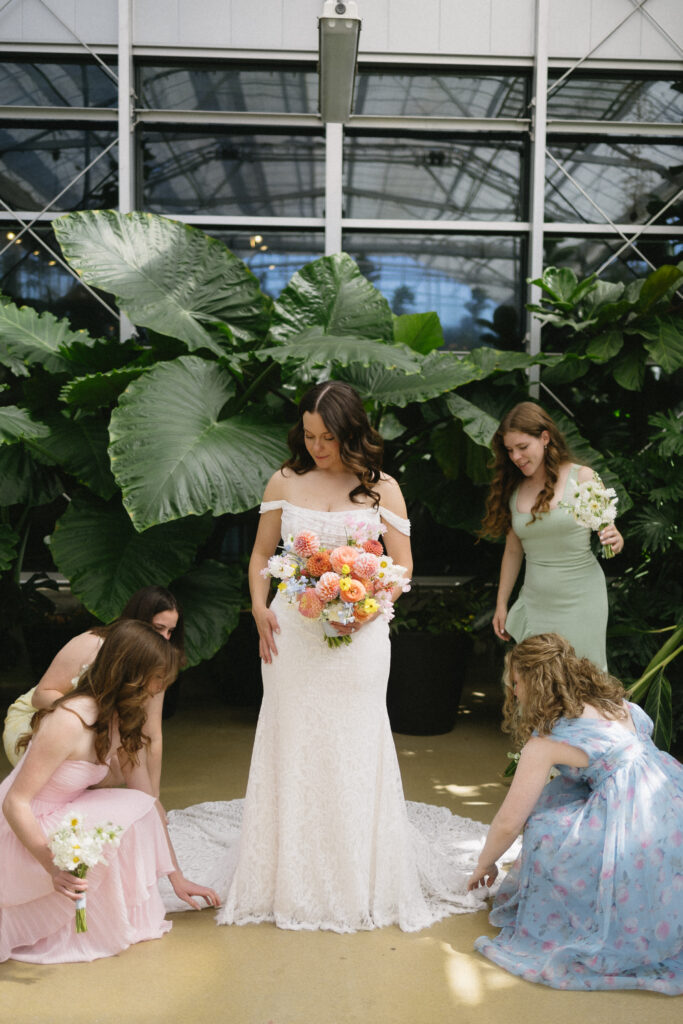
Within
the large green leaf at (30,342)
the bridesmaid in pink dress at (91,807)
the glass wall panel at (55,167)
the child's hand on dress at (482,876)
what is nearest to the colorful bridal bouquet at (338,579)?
the bridesmaid in pink dress at (91,807)

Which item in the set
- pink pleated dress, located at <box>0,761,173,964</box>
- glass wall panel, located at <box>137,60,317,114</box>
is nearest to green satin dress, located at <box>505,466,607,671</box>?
pink pleated dress, located at <box>0,761,173,964</box>

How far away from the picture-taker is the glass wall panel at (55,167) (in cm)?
576

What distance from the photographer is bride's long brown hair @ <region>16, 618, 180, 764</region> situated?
2383 millimetres

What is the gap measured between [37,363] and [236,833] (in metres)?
2.62

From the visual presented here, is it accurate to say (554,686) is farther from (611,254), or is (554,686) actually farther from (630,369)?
(611,254)

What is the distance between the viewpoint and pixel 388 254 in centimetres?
590

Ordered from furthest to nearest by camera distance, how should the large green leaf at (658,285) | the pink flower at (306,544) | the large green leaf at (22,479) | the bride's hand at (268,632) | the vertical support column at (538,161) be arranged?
1. the vertical support column at (538,161)
2. the large green leaf at (658,285)
3. the large green leaf at (22,479)
4. the bride's hand at (268,632)
5. the pink flower at (306,544)

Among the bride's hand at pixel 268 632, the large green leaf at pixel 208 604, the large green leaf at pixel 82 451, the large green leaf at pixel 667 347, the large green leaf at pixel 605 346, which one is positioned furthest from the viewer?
the large green leaf at pixel 605 346

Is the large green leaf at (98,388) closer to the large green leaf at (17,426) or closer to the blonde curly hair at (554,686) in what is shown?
the large green leaf at (17,426)

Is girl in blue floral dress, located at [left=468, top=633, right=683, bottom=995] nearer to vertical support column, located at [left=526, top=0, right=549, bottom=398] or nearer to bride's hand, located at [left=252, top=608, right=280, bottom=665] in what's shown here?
bride's hand, located at [left=252, top=608, right=280, bottom=665]

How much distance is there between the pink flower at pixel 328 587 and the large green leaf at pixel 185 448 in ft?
3.09

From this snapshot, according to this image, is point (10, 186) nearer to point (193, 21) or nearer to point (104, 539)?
point (193, 21)

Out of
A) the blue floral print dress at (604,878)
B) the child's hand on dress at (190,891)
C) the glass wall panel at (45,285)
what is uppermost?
the glass wall panel at (45,285)

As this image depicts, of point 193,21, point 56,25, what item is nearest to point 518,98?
point 193,21
